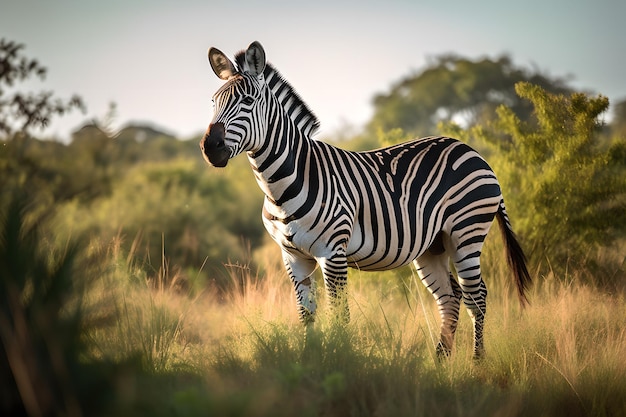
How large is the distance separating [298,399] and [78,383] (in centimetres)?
110

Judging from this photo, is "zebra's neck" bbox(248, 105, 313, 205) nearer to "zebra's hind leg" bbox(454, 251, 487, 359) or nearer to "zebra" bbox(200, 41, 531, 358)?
"zebra" bbox(200, 41, 531, 358)

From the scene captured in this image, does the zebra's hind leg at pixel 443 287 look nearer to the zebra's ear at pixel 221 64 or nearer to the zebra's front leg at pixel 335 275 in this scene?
the zebra's front leg at pixel 335 275

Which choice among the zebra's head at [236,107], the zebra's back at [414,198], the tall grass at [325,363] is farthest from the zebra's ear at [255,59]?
the tall grass at [325,363]

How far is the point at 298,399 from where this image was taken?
3.54 m

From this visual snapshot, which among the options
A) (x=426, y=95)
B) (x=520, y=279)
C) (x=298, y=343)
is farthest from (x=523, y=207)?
(x=426, y=95)

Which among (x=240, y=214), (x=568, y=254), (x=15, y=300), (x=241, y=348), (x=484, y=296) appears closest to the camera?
(x=15, y=300)

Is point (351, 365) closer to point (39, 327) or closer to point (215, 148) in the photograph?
point (215, 148)

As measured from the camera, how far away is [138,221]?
43.5 ft

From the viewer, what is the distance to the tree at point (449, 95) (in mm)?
31141

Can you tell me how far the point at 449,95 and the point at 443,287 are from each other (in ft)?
93.5

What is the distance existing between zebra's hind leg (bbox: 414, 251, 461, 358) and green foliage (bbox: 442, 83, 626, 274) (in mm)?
2347

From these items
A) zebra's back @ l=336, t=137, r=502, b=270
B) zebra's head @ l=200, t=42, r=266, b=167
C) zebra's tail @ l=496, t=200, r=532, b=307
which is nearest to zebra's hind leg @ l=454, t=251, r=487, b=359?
zebra's back @ l=336, t=137, r=502, b=270

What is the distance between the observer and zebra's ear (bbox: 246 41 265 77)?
4.98m

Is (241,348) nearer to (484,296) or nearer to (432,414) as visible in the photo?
(432,414)
